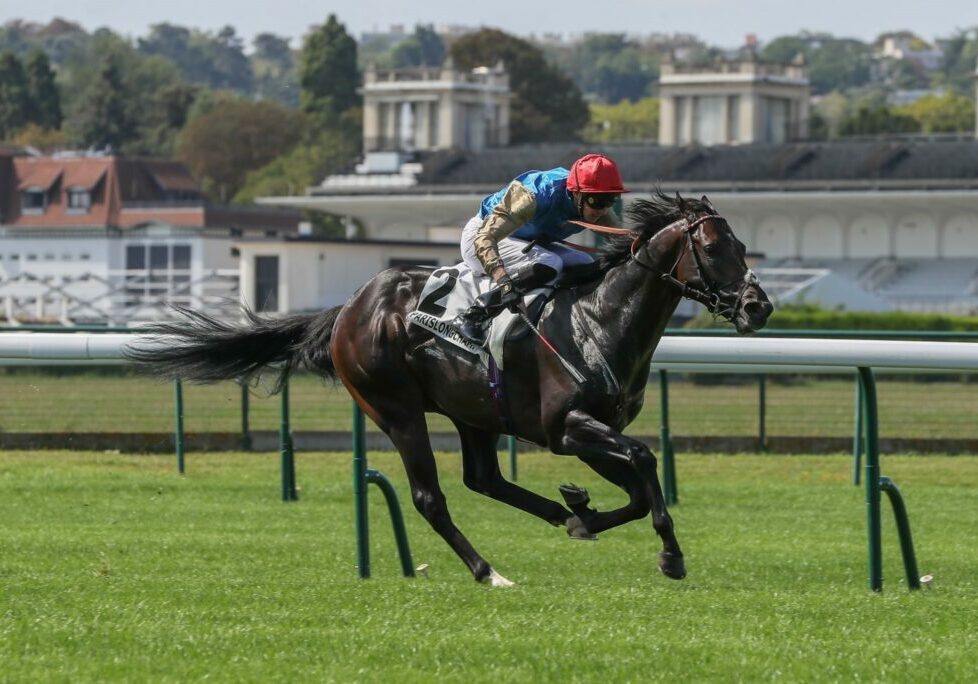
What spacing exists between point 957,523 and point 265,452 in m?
6.99

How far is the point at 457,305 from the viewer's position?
8344 millimetres

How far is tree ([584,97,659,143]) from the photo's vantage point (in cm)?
11263

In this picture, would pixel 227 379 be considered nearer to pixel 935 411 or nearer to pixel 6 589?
pixel 6 589

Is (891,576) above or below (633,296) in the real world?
below

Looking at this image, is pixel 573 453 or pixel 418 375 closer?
pixel 573 453

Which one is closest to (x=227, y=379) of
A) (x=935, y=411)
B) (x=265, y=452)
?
(x=265, y=452)

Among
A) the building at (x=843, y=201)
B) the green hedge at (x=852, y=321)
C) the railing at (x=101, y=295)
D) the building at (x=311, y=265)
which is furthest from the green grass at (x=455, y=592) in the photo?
the building at (x=843, y=201)

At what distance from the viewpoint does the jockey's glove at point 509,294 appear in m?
8.11

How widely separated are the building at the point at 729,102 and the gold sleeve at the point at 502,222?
241 feet

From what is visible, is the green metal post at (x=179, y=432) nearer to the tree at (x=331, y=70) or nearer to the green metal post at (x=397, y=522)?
the green metal post at (x=397, y=522)

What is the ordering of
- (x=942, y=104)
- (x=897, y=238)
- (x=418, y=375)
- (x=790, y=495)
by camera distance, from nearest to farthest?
(x=418, y=375) → (x=790, y=495) → (x=897, y=238) → (x=942, y=104)

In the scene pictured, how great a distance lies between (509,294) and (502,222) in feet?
1.01

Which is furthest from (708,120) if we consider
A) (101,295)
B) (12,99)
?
(12,99)

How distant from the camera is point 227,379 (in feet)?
30.5
